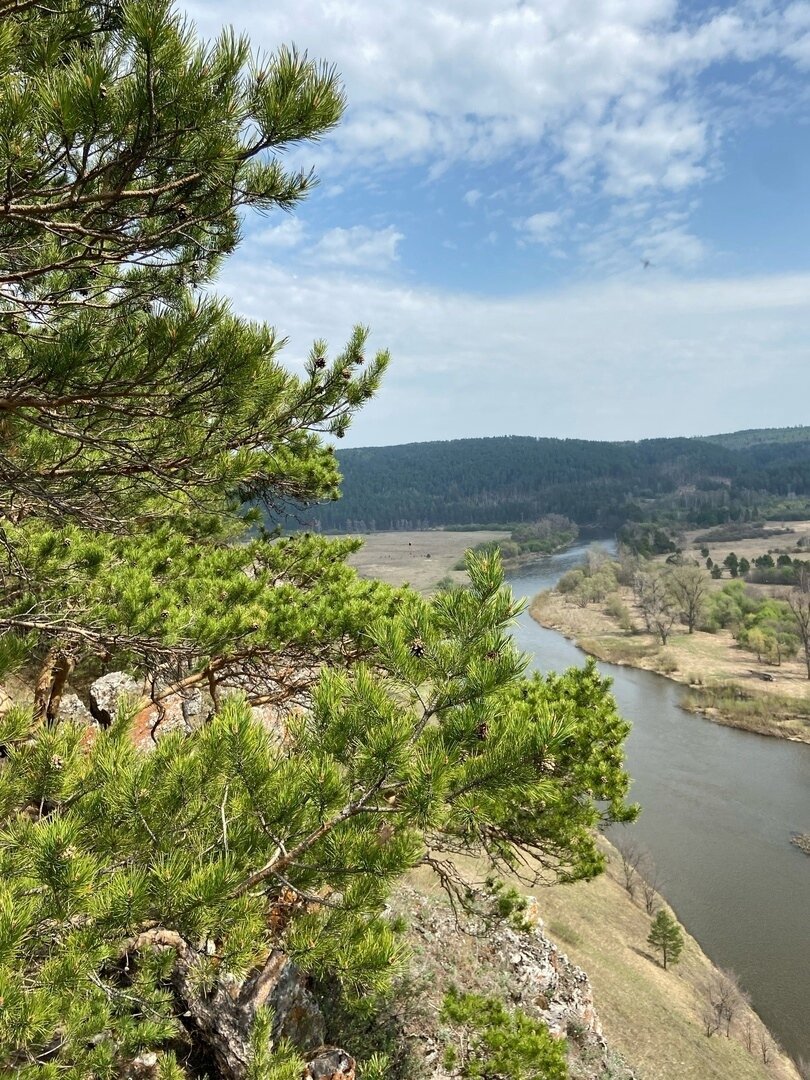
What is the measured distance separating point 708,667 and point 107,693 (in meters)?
39.0

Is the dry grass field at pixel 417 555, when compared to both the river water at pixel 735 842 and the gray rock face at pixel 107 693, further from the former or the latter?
the gray rock face at pixel 107 693

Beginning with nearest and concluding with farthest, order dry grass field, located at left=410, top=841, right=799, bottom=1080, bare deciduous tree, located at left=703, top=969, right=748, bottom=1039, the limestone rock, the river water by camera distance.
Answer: the limestone rock, dry grass field, located at left=410, top=841, right=799, bottom=1080, bare deciduous tree, located at left=703, top=969, right=748, bottom=1039, the river water

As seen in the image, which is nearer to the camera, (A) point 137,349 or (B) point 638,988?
(A) point 137,349

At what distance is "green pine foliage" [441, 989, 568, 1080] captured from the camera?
5875mm

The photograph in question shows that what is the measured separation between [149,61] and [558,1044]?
821 cm

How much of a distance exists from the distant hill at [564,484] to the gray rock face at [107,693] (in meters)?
89.6

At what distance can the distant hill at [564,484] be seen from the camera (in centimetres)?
11936

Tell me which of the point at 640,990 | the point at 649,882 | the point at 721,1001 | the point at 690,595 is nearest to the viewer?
the point at 640,990

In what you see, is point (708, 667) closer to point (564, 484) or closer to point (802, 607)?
point (802, 607)

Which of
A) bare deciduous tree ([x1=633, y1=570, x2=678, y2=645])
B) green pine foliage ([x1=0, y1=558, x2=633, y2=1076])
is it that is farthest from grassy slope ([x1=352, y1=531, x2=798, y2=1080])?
bare deciduous tree ([x1=633, y1=570, x2=678, y2=645])

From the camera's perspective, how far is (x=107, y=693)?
766cm

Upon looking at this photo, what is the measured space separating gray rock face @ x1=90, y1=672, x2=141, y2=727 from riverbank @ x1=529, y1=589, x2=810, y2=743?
2751 centimetres

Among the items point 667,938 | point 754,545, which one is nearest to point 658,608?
point 667,938

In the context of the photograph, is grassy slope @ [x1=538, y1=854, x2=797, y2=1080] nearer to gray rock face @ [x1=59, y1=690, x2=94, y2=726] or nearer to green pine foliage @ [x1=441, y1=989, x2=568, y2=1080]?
green pine foliage @ [x1=441, y1=989, x2=568, y2=1080]
